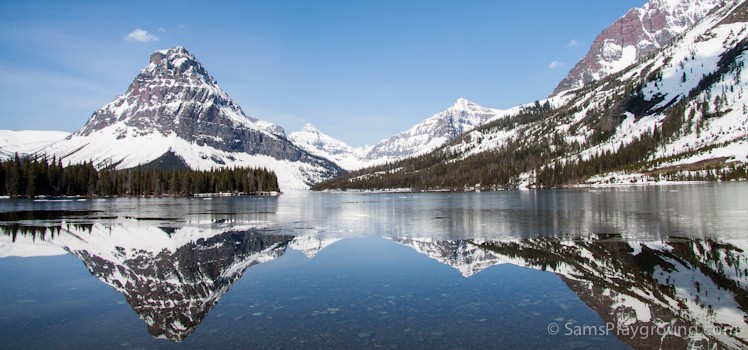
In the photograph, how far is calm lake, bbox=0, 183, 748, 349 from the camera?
14500mm

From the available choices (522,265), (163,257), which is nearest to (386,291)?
(522,265)

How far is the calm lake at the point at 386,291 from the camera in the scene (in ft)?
47.6

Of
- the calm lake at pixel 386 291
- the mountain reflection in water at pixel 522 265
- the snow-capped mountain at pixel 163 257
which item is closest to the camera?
the calm lake at pixel 386 291

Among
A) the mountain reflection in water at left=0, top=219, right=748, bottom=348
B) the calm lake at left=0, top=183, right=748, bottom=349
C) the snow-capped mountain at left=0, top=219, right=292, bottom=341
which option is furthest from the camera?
the snow-capped mountain at left=0, top=219, right=292, bottom=341

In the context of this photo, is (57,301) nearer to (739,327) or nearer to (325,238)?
(325,238)

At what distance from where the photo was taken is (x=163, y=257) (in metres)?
29.2

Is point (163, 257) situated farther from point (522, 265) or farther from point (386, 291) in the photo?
point (522, 265)

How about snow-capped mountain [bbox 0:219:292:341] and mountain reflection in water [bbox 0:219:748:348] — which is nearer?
mountain reflection in water [bbox 0:219:748:348]

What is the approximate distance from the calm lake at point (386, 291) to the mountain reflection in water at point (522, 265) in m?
0.10

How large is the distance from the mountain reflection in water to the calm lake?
4.0 inches

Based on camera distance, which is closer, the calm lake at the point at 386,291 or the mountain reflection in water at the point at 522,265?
the calm lake at the point at 386,291

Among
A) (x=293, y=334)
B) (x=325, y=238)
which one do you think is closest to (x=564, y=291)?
(x=293, y=334)

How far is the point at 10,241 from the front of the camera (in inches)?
1521

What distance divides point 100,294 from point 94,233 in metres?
25.3
